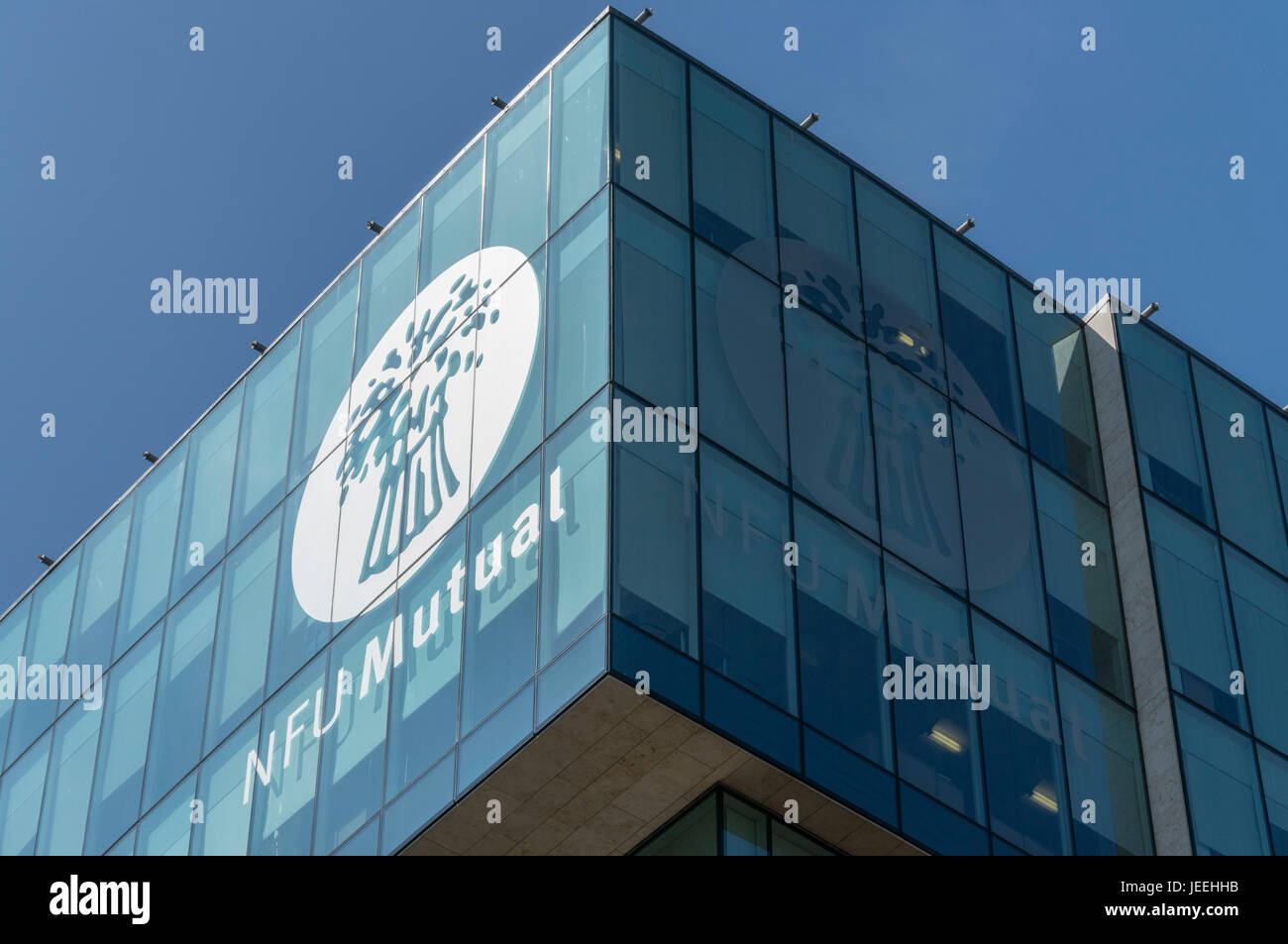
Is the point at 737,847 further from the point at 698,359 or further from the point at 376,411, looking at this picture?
the point at 376,411

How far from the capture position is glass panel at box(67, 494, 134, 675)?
47.5 metres

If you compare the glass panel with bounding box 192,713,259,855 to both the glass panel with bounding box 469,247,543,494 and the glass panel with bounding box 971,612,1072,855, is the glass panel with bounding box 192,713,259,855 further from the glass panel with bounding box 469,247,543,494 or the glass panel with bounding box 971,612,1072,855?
the glass panel with bounding box 971,612,1072,855

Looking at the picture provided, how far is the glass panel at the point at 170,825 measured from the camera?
4178 cm

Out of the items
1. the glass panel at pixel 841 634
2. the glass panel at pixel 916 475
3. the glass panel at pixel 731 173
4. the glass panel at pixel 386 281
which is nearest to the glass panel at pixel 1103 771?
the glass panel at pixel 916 475

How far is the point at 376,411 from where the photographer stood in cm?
4056

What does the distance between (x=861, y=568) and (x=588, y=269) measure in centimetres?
611

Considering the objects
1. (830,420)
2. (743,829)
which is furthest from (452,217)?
(743,829)

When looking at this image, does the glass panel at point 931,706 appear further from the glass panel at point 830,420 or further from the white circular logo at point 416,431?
the white circular logo at point 416,431

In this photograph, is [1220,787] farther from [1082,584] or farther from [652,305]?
[652,305]

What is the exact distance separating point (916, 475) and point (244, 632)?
12.0 meters

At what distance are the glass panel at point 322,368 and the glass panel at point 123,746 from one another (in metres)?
5.42

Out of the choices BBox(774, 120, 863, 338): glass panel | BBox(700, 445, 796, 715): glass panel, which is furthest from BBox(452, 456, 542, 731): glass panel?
BBox(774, 120, 863, 338): glass panel

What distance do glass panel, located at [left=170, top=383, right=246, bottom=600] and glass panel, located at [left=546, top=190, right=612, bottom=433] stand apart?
10238 mm
